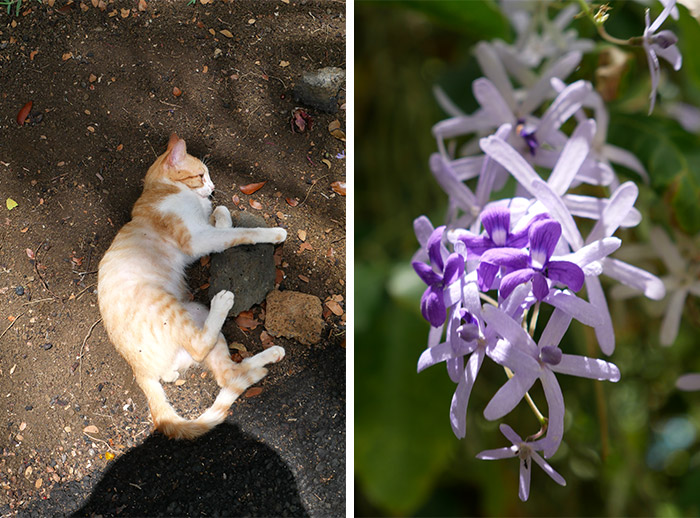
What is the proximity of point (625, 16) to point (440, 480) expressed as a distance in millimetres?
→ 638

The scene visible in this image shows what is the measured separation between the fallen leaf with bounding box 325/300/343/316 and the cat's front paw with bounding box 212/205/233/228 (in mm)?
151

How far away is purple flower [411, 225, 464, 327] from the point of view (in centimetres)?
34

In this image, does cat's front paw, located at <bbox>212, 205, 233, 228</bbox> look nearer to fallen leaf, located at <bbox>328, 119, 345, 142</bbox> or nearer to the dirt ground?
the dirt ground

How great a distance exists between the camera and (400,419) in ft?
2.46

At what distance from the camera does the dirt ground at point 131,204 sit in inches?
29.7

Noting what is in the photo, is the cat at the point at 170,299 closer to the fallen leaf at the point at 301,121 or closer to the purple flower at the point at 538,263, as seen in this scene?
the fallen leaf at the point at 301,121

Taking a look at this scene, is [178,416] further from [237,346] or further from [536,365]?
[536,365]

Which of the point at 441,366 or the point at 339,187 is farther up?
the point at 339,187

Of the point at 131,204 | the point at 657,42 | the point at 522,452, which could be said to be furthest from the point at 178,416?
the point at 657,42

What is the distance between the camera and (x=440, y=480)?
0.89m

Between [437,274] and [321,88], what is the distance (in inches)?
18.8

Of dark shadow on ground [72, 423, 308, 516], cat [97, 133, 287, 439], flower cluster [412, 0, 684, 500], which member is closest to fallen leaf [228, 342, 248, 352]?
cat [97, 133, 287, 439]

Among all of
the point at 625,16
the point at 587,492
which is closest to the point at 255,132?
the point at 625,16

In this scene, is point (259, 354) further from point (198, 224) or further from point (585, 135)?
point (585, 135)
